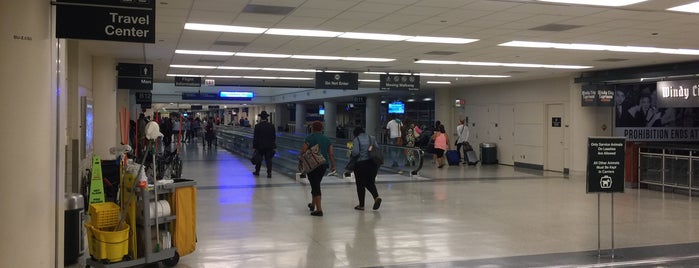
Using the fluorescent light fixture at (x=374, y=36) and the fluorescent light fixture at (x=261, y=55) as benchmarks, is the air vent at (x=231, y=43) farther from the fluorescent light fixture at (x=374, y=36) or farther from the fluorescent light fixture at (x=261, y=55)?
the fluorescent light fixture at (x=374, y=36)

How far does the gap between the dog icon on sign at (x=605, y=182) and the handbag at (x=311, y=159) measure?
3.99 meters

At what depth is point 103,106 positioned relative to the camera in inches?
535

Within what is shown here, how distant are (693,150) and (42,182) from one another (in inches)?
480

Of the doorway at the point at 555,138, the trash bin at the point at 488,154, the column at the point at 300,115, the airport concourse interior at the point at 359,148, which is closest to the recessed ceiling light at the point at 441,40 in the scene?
the airport concourse interior at the point at 359,148

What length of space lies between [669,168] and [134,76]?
42.2 ft

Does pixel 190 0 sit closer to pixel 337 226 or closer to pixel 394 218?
pixel 337 226

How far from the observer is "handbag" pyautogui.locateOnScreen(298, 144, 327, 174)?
8.89m

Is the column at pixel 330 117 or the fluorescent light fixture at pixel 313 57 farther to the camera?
the column at pixel 330 117

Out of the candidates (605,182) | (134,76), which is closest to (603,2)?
(605,182)

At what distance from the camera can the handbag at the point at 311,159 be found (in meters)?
8.89

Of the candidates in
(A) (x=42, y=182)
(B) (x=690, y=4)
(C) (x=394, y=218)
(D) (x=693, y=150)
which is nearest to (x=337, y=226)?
(C) (x=394, y=218)

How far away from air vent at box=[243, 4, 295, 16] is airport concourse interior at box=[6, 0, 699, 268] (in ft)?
0.18

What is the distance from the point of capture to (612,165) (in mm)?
6777

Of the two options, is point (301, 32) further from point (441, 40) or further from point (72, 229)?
point (72, 229)
